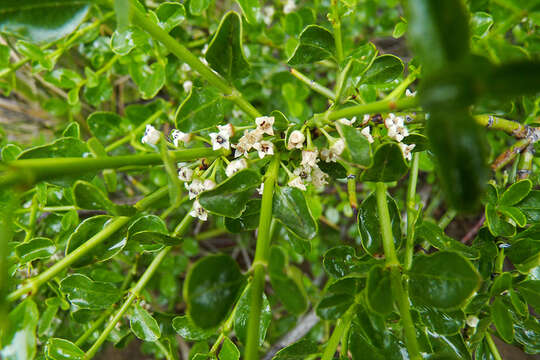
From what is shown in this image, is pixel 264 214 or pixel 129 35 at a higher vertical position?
pixel 129 35

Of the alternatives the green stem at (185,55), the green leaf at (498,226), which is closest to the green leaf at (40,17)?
the green stem at (185,55)

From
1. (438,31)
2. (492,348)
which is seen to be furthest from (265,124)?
(492,348)

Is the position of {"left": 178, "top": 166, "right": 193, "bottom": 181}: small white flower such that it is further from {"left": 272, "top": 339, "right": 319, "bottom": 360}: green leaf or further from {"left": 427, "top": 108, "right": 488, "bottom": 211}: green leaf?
{"left": 427, "top": 108, "right": 488, "bottom": 211}: green leaf

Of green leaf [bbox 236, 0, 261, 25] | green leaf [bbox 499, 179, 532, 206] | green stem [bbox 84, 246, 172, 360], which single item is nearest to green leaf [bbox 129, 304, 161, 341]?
green stem [bbox 84, 246, 172, 360]

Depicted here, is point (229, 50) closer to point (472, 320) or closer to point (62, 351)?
point (62, 351)

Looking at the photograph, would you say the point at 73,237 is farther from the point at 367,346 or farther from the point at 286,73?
the point at 286,73

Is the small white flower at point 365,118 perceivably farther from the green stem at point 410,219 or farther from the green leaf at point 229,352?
the green leaf at point 229,352

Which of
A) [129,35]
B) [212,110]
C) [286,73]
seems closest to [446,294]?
[212,110]
